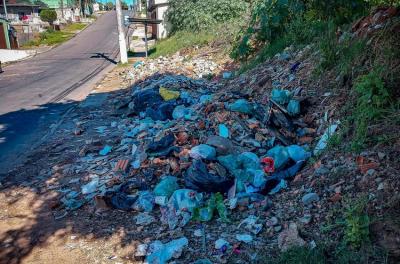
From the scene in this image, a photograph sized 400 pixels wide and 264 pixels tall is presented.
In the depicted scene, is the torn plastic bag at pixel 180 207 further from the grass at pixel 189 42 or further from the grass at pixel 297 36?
the grass at pixel 189 42

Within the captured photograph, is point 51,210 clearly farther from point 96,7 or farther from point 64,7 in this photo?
point 96,7

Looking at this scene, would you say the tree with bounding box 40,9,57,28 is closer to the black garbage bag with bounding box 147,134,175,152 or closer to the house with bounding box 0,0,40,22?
the house with bounding box 0,0,40,22

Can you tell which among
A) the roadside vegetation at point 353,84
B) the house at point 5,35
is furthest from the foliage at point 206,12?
the house at point 5,35

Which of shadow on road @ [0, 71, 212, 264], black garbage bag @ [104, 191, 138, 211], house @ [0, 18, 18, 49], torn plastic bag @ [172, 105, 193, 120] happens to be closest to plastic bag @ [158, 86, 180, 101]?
torn plastic bag @ [172, 105, 193, 120]

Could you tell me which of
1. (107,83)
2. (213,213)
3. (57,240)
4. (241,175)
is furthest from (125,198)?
(107,83)

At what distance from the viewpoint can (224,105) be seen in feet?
19.6

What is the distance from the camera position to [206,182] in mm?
4195

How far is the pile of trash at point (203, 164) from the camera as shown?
12.9 ft

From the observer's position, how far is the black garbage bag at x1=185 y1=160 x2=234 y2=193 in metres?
4.19

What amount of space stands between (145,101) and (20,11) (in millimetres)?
45292

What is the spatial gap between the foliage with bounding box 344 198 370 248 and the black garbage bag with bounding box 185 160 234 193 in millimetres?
1447

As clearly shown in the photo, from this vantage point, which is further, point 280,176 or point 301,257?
point 280,176

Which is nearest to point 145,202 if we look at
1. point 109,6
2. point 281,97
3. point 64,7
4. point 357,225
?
→ point 357,225

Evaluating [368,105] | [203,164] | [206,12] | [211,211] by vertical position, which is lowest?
[211,211]
